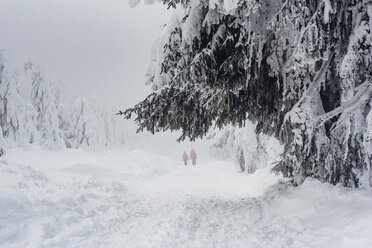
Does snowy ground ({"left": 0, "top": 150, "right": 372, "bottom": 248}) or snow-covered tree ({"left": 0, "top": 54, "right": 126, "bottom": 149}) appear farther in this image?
snow-covered tree ({"left": 0, "top": 54, "right": 126, "bottom": 149})

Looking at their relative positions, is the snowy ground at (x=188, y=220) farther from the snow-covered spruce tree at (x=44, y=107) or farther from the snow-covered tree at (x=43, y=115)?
the snow-covered spruce tree at (x=44, y=107)

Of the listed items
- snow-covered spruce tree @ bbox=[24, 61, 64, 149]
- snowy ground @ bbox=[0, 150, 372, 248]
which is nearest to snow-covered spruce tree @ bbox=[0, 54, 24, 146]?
snow-covered spruce tree @ bbox=[24, 61, 64, 149]

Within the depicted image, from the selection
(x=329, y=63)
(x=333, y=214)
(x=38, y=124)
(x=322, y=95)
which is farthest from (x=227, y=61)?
(x=38, y=124)

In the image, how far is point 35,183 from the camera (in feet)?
28.8

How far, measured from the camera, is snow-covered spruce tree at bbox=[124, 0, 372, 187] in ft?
16.9

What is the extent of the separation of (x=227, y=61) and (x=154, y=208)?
12.4 feet

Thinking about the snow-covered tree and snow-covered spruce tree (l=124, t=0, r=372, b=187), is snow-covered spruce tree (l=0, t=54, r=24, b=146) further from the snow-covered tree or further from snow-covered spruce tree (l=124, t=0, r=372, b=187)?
snow-covered spruce tree (l=124, t=0, r=372, b=187)

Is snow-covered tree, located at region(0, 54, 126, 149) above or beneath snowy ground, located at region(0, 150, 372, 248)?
above

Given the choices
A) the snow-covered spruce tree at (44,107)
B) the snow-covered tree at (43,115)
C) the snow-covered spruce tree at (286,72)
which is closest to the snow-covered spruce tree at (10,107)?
the snow-covered tree at (43,115)

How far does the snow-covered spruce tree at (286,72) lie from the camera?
5152 millimetres

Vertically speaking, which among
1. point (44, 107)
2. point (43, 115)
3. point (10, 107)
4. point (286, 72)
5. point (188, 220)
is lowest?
point (188, 220)

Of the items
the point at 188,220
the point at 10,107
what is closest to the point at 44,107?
the point at 10,107

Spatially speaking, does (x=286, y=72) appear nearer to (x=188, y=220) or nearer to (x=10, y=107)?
(x=188, y=220)

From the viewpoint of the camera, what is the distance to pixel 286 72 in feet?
21.4
